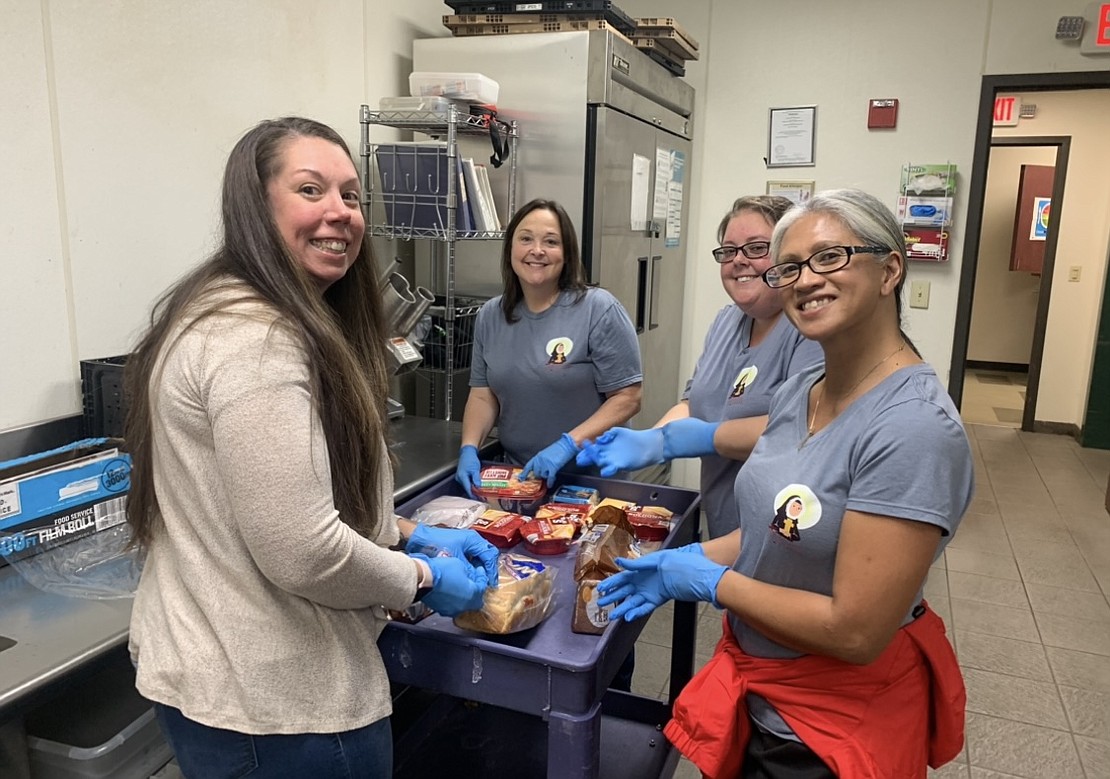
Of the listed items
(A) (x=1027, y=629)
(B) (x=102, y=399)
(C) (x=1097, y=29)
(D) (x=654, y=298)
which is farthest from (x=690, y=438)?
(C) (x=1097, y=29)

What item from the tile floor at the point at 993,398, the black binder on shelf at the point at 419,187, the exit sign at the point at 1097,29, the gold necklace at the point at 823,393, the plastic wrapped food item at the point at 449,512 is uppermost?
the exit sign at the point at 1097,29

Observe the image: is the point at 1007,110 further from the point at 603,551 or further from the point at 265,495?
the point at 265,495

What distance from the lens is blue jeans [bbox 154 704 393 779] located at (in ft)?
3.52

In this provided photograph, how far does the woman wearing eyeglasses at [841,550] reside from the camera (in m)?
1.05

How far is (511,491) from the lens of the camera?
1927mm

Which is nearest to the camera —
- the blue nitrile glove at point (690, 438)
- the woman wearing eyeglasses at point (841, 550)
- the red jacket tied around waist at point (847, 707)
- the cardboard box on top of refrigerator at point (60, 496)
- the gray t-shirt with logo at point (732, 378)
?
the woman wearing eyeglasses at point (841, 550)

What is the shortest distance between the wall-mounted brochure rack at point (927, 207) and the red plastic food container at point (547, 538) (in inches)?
117

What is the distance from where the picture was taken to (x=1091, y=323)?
19.3ft

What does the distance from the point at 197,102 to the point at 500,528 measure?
1.41 m

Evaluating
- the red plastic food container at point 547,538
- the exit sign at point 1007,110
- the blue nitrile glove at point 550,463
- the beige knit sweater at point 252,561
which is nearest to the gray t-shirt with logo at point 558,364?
the blue nitrile glove at point 550,463

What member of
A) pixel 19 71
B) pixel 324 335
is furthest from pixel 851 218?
pixel 19 71

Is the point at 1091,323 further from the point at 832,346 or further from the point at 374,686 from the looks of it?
the point at 374,686

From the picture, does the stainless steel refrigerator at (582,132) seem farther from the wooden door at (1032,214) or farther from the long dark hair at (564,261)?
the wooden door at (1032,214)

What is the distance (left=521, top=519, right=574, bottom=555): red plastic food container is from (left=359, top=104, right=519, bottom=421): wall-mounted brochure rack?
1.04 metres
